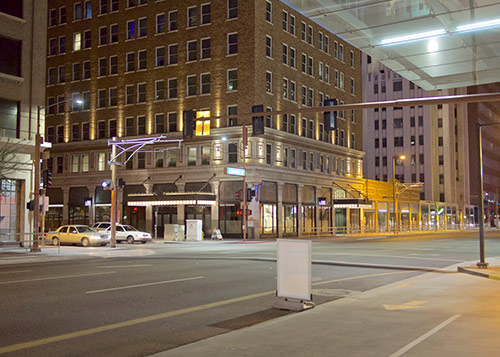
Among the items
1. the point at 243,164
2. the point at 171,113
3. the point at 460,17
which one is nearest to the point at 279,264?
the point at 460,17

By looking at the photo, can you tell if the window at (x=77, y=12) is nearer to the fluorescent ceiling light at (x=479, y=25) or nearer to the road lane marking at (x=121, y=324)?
the road lane marking at (x=121, y=324)


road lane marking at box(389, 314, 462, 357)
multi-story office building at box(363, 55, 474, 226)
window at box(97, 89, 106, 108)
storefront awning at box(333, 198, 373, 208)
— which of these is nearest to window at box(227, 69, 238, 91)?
window at box(97, 89, 106, 108)

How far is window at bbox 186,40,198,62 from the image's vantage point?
53266mm

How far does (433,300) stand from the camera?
1195 cm

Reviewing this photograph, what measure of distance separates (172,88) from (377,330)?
48122mm

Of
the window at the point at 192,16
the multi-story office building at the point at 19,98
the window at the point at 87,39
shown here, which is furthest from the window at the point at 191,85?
the multi-story office building at the point at 19,98

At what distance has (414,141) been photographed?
4026 inches

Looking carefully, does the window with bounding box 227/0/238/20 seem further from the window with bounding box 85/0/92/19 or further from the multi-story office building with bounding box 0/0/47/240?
the multi-story office building with bounding box 0/0/47/240

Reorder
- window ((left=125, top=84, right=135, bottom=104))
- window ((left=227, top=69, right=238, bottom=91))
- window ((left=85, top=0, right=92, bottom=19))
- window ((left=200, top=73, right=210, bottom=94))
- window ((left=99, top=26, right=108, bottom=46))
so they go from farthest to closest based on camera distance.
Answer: window ((left=85, top=0, right=92, bottom=19))
window ((left=99, top=26, right=108, bottom=46))
window ((left=125, top=84, right=135, bottom=104))
window ((left=200, top=73, right=210, bottom=94))
window ((left=227, top=69, right=238, bottom=91))

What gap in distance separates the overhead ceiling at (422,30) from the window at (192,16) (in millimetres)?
43263

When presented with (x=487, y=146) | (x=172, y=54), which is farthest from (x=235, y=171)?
(x=487, y=146)

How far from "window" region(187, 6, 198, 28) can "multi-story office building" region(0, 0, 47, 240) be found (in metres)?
19.2

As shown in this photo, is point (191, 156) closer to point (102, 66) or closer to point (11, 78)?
point (102, 66)

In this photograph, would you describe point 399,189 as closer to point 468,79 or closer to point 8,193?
point 8,193
